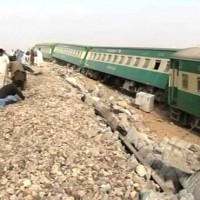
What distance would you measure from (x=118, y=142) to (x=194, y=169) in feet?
5.79

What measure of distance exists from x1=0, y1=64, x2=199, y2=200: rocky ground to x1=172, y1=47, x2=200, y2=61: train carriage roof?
5483mm

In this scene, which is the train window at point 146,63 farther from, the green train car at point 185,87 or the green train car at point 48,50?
the green train car at point 48,50

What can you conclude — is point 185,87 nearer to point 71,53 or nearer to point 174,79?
point 174,79

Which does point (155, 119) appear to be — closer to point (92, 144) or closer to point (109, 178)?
point (92, 144)

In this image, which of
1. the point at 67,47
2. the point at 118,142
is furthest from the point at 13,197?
the point at 67,47

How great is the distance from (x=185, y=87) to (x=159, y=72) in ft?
12.1

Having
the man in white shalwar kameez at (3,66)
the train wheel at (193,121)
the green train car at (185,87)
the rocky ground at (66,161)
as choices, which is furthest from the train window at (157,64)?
the rocky ground at (66,161)

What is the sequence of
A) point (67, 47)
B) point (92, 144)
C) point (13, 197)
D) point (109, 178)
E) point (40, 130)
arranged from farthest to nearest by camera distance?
1. point (67, 47)
2. point (40, 130)
3. point (92, 144)
4. point (109, 178)
5. point (13, 197)

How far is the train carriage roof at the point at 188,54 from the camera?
52.3 feet

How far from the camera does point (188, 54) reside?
16.7 m

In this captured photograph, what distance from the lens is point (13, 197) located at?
7445 mm

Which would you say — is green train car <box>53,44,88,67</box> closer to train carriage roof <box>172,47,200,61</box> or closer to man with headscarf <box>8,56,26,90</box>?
train carriage roof <box>172,47,200,61</box>

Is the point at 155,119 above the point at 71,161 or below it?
below

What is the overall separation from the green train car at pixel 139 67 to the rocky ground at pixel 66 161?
8.90 metres
